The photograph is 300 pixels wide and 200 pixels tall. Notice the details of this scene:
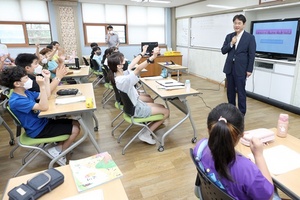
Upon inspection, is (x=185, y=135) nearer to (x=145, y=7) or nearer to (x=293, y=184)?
(x=293, y=184)

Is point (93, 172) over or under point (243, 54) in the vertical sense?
under

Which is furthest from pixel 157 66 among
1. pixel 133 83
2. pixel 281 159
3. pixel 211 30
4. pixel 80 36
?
pixel 281 159

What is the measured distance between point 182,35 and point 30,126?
7127 millimetres

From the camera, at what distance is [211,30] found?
249 inches

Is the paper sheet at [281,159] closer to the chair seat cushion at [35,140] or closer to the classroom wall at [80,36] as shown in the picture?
the chair seat cushion at [35,140]

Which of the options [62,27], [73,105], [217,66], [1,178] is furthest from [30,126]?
[62,27]


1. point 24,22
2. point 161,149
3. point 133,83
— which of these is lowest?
point 161,149

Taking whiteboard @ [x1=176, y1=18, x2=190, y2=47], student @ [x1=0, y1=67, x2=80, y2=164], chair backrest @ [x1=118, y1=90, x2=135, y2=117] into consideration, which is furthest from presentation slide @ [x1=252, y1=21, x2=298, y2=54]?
student @ [x1=0, y1=67, x2=80, y2=164]

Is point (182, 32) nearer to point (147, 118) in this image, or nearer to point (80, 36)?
point (80, 36)

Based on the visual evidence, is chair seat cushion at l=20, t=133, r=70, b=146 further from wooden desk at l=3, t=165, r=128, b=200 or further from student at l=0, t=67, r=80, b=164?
wooden desk at l=3, t=165, r=128, b=200

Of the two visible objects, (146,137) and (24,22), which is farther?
(24,22)

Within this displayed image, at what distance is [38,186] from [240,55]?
10.00 ft

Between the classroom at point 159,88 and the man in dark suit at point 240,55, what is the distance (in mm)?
720

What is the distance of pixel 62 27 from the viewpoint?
710 centimetres
